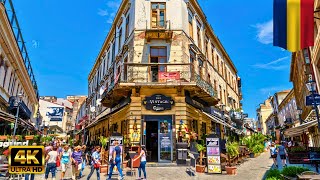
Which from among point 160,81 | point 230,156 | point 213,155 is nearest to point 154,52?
point 160,81

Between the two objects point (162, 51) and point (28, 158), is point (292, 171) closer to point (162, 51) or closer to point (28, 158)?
point (28, 158)

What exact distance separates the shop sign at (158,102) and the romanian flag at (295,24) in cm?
1035

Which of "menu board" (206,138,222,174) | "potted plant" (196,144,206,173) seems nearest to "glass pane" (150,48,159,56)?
"potted plant" (196,144,206,173)

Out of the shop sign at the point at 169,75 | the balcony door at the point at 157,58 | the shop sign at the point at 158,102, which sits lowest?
the shop sign at the point at 158,102

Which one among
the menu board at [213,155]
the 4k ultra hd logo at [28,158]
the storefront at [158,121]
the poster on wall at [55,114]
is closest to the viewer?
the 4k ultra hd logo at [28,158]

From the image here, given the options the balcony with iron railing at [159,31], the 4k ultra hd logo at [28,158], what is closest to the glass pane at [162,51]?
the balcony with iron railing at [159,31]

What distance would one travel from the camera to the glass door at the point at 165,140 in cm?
1562

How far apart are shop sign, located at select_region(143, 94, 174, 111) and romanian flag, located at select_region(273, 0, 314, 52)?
10.3 meters

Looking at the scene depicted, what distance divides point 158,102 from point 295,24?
1088 cm

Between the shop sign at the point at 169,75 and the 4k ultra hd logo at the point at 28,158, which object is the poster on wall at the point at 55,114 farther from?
the 4k ultra hd logo at the point at 28,158

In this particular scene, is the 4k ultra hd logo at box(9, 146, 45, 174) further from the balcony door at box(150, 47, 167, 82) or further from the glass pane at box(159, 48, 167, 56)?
the glass pane at box(159, 48, 167, 56)

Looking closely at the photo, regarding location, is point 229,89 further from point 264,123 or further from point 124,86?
point 264,123

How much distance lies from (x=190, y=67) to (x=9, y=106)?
13817 millimetres

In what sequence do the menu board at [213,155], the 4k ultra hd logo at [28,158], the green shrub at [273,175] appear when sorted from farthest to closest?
the menu board at [213,155] < the green shrub at [273,175] < the 4k ultra hd logo at [28,158]
